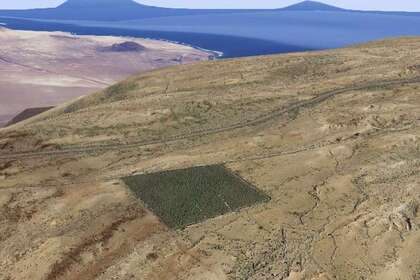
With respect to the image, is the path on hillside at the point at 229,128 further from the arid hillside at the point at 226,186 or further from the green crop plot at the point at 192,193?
the green crop plot at the point at 192,193

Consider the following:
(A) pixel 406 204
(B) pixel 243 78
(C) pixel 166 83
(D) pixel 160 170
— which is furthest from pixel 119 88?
(A) pixel 406 204

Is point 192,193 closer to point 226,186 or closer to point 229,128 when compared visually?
point 226,186

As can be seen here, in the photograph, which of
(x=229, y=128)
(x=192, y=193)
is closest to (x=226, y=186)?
(x=192, y=193)

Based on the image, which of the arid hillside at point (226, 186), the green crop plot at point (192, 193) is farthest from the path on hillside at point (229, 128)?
the green crop plot at point (192, 193)

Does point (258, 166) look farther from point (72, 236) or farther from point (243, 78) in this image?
point (243, 78)

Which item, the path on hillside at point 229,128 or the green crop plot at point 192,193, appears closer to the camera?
the green crop plot at point 192,193

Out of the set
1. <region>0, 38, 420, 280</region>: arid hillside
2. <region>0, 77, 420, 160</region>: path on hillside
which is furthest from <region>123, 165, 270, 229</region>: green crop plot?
<region>0, 77, 420, 160</region>: path on hillside

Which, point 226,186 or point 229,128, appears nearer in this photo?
point 226,186

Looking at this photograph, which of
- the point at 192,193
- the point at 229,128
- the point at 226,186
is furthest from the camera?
the point at 229,128
